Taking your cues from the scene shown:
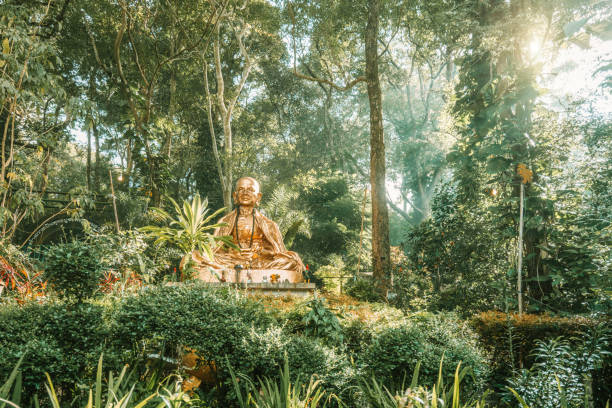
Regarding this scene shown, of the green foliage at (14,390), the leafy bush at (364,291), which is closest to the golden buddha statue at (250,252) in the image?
the leafy bush at (364,291)

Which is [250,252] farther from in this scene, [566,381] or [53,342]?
[566,381]

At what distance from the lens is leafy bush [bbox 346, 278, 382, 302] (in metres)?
7.66

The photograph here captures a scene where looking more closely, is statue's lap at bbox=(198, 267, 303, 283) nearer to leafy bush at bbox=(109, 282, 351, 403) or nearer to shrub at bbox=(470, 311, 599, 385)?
leafy bush at bbox=(109, 282, 351, 403)

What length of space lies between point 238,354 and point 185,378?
75cm

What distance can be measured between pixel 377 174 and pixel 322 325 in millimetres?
5478

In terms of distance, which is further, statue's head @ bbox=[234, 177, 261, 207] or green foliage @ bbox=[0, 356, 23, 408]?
statue's head @ bbox=[234, 177, 261, 207]

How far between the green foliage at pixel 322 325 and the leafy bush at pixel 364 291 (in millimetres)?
3835

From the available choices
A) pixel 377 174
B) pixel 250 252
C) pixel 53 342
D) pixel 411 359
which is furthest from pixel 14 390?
pixel 377 174

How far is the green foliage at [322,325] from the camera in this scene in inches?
150

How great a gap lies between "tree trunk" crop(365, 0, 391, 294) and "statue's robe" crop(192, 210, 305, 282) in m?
1.91

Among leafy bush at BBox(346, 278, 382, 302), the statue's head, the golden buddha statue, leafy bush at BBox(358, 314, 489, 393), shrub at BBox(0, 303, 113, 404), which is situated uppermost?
the statue's head

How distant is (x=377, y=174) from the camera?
8.77 meters

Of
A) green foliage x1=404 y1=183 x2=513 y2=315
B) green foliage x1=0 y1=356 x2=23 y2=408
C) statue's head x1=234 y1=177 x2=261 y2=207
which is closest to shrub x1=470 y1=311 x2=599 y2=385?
green foliage x1=404 y1=183 x2=513 y2=315

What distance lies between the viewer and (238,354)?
128 inches
